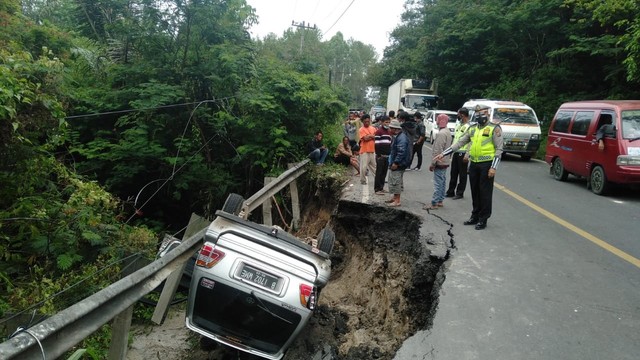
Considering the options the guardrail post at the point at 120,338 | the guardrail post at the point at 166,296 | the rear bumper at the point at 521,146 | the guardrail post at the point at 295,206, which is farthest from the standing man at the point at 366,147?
the rear bumper at the point at 521,146

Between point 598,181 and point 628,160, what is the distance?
0.96m

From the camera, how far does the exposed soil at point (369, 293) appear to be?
17.2ft

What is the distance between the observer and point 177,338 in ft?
21.1

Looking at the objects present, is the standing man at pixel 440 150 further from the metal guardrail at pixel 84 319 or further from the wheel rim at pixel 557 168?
the wheel rim at pixel 557 168

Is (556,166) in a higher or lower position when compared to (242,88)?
lower

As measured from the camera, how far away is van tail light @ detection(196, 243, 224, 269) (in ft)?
14.7

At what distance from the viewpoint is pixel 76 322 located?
116 inches

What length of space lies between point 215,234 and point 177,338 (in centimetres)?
267

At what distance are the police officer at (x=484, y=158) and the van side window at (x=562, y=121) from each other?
19.4 ft

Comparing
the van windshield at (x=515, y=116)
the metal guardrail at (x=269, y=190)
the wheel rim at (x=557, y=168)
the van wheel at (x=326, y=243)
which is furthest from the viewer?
the van windshield at (x=515, y=116)

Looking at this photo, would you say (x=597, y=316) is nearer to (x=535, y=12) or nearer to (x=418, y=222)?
(x=418, y=222)

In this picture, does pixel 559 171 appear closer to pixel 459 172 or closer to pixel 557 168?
Answer: pixel 557 168

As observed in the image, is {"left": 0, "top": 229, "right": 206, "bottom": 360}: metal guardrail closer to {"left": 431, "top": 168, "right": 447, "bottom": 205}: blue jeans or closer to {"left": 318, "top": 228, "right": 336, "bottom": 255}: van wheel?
{"left": 318, "top": 228, "right": 336, "bottom": 255}: van wheel

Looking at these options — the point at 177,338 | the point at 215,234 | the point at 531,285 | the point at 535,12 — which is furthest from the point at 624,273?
the point at 535,12
